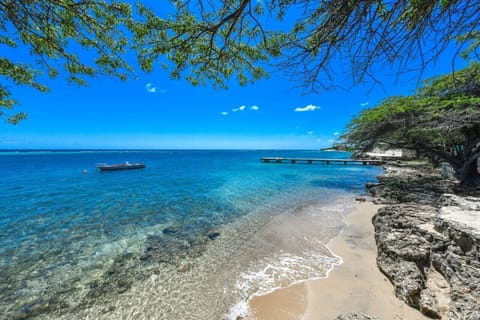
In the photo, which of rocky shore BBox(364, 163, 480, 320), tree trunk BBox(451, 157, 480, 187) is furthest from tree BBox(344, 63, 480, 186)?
rocky shore BBox(364, 163, 480, 320)

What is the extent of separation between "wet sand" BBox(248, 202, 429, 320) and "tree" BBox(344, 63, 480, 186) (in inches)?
336

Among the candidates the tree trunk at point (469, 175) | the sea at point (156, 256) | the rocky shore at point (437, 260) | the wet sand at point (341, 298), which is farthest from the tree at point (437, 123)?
the wet sand at point (341, 298)

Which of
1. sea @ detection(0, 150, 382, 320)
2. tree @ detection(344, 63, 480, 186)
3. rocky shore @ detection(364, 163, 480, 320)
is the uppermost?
tree @ detection(344, 63, 480, 186)

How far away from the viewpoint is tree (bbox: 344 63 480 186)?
27.2ft

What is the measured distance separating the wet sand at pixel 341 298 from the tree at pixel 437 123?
8.53 meters

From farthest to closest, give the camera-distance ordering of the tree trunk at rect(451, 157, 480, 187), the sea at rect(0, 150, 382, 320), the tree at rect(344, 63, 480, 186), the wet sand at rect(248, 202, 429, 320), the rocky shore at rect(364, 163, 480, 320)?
the tree trunk at rect(451, 157, 480, 187), the tree at rect(344, 63, 480, 186), the sea at rect(0, 150, 382, 320), the wet sand at rect(248, 202, 429, 320), the rocky shore at rect(364, 163, 480, 320)

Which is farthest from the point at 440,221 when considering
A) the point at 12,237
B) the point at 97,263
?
the point at 12,237

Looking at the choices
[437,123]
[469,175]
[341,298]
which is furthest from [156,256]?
[469,175]

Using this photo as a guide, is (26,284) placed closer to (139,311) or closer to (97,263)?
(97,263)

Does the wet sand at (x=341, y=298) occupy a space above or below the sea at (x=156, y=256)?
above

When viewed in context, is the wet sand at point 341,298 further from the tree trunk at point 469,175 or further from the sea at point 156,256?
the tree trunk at point 469,175

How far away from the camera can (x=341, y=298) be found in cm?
328

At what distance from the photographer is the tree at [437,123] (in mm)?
8297

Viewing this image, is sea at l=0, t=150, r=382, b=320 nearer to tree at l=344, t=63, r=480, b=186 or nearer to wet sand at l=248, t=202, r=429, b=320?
wet sand at l=248, t=202, r=429, b=320
